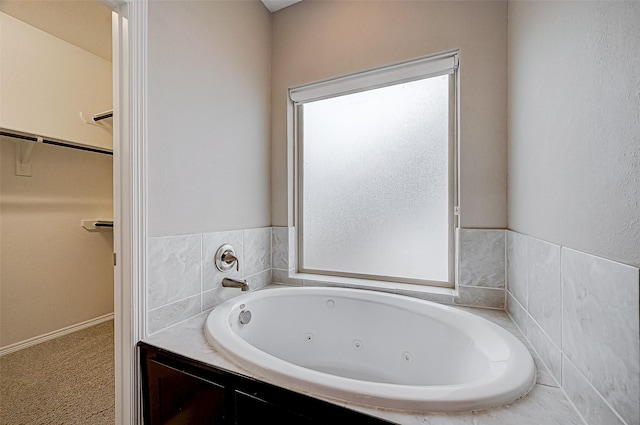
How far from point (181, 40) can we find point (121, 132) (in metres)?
0.60

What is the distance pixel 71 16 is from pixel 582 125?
2.99 m

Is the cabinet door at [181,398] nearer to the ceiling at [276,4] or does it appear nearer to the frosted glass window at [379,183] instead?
the frosted glass window at [379,183]

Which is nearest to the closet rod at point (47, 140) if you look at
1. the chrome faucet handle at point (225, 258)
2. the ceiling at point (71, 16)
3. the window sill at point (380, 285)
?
the ceiling at point (71, 16)

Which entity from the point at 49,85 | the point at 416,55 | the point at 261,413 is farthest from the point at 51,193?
the point at 416,55

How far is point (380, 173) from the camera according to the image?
182 cm

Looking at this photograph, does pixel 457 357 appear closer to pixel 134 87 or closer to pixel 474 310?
pixel 474 310

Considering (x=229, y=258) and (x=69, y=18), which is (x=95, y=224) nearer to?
(x=69, y=18)

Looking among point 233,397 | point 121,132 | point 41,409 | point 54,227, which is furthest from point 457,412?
point 54,227

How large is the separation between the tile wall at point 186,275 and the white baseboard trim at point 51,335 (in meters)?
1.91

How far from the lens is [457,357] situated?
1198mm

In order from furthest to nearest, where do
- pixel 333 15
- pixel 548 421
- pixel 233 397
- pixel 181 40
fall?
pixel 333 15, pixel 181 40, pixel 233 397, pixel 548 421

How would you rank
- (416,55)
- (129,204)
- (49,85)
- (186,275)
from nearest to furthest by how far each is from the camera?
(129,204)
(186,275)
(416,55)
(49,85)

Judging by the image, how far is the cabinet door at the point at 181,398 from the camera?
37.0 inches

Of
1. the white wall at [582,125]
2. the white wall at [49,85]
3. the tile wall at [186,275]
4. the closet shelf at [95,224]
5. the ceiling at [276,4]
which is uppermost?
the ceiling at [276,4]
